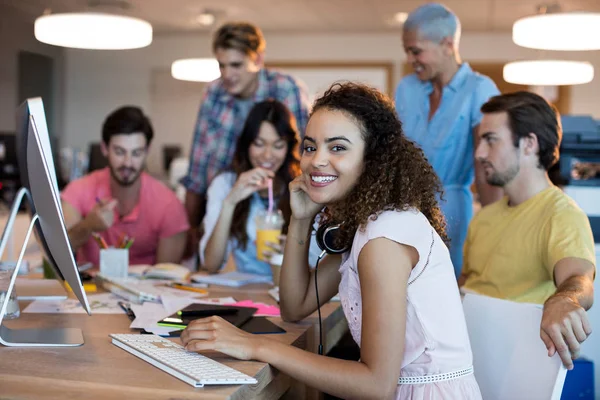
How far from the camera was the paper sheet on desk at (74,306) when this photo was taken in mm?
1658

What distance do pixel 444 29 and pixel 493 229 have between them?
2.96ft

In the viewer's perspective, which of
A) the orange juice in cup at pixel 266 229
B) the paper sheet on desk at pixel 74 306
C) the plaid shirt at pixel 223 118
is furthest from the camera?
the plaid shirt at pixel 223 118

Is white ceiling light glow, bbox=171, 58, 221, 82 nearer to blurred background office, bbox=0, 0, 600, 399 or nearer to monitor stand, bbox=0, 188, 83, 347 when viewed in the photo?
blurred background office, bbox=0, 0, 600, 399

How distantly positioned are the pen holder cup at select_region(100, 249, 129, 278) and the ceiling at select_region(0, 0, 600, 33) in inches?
160

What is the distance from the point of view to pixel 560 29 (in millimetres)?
2984

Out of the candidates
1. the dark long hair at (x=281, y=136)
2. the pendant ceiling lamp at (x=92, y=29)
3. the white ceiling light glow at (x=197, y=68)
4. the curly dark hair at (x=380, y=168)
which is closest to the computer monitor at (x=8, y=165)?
the white ceiling light glow at (x=197, y=68)

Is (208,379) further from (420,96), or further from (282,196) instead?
(420,96)

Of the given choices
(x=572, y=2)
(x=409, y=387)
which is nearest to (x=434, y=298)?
(x=409, y=387)

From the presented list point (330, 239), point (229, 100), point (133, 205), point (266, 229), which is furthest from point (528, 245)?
point (229, 100)

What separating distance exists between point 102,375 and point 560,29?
2.59 meters

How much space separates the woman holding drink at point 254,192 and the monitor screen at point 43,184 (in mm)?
1070

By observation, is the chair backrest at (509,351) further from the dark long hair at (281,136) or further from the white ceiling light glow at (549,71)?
the white ceiling light glow at (549,71)

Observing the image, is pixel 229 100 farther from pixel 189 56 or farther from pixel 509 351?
pixel 189 56

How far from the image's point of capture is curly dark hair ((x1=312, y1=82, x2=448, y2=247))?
138cm
